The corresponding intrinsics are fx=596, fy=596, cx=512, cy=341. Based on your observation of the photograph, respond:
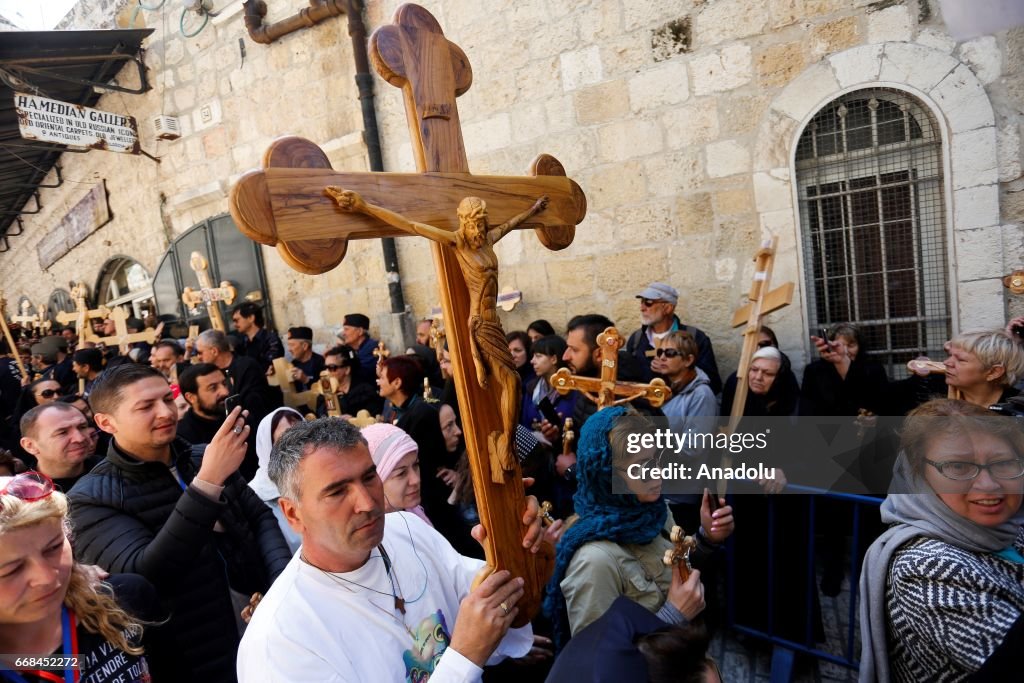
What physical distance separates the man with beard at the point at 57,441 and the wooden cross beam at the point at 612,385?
2370 mm

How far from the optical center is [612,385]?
3.00 m

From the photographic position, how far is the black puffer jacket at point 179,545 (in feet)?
6.74

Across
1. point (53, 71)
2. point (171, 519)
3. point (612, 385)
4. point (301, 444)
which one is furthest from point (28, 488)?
point (53, 71)

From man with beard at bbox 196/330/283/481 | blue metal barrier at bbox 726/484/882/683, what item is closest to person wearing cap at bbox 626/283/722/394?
blue metal barrier at bbox 726/484/882/683

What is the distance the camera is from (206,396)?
3.65m

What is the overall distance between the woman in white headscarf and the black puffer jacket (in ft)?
1.23

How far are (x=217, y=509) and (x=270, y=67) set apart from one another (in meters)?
7.02

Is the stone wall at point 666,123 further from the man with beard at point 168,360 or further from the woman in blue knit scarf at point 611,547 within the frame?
the woman in blue knit scarf at point 611,547

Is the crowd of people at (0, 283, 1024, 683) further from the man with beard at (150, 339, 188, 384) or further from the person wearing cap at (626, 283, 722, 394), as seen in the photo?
the man with beard at (150, 339, 188, 384)

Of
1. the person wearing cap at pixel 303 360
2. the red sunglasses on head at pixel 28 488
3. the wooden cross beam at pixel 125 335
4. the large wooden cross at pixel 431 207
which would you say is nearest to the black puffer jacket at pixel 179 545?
the red sunglasses on head at pixel 28 488

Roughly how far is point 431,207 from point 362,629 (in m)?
1.10

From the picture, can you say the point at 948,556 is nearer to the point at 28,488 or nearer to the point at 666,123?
the point at 28,488

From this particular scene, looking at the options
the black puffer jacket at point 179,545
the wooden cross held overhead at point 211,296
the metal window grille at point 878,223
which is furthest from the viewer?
the wooden cross held overhead at point 211,296

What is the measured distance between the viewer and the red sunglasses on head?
1.36 m
